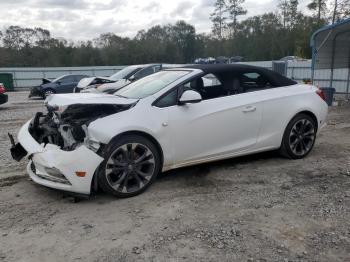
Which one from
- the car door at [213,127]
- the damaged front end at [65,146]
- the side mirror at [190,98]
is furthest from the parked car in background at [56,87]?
the side mirror at [190,98]

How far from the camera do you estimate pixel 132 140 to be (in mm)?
4488

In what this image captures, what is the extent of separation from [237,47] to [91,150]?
52.6 meters

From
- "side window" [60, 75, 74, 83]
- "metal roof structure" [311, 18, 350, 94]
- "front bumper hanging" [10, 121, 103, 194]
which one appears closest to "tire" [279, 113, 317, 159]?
"front bumper hanging" [10, 121, 103, 194]

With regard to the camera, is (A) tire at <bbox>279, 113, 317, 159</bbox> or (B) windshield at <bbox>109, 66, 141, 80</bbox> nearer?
(A) tire at <bbox>279, 113, 317, 159</bbox>

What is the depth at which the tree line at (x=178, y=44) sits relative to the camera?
157 ft

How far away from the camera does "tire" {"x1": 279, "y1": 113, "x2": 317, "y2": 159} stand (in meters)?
5.84

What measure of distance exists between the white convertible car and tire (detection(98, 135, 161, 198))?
11mm

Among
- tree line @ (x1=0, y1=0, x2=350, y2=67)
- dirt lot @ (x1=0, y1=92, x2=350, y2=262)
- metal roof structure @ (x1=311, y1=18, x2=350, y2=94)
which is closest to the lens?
dirt lot @ (x1=0, y1=92, x2=350, y2=262)

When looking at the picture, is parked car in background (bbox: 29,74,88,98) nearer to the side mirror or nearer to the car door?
the car door

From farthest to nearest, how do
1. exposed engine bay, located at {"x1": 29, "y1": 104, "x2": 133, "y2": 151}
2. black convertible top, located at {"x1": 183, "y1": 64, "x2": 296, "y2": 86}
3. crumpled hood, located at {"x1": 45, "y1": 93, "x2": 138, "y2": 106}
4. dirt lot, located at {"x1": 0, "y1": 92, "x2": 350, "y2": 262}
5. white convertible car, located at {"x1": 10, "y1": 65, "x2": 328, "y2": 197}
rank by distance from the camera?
black convertible top, located at {"x1": 183, "y1": 64, "x2": 296, "y2": 86} < crumpled hood, located at {"x1": 45, "y1": 93, "x2": 138, "y2": 106} < exposed engine bay, located at {"x1": 29, "y1": 104, "x2": 133, "y2": 151} < white convertible car, located at {"x1": 10, "y1": 65, "x2": 328, "y2": 197} < dirt lot, located at {"x1": 0, "y1": 92, "x2": 350, "y2": 262}

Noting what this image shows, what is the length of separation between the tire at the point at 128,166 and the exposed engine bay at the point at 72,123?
0.36 m

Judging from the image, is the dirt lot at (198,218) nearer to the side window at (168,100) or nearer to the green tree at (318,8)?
the side window at (168,100)

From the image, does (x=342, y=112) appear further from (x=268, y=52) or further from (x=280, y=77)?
(x=268, y=52)

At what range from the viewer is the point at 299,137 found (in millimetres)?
5969
